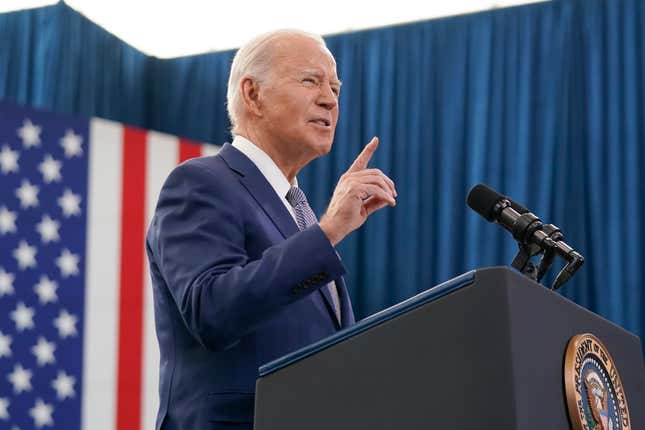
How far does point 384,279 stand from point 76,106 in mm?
2178

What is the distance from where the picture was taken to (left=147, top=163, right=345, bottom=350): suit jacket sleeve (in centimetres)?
113

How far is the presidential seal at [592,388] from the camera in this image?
97 centimetres

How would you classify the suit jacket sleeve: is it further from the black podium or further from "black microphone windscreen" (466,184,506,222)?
"black microphone windscreen" (466,184,506,222)

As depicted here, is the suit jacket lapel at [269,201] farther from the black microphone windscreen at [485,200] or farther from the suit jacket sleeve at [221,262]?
the black microphone windscreen at [485,200]

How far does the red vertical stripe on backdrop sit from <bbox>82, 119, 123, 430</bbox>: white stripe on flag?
0.03 meters

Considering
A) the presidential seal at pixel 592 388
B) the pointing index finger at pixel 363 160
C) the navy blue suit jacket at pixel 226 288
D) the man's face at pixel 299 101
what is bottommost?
the presidential seal at pixel 592 388

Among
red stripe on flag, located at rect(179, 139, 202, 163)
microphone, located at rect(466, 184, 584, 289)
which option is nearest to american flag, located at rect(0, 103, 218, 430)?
red stripe on flag, located at rect(179, 139, 202, 163)

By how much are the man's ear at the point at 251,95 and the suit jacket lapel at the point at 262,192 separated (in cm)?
16

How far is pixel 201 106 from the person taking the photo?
6.10 meters

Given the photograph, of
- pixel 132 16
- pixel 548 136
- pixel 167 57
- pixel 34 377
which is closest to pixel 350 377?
pixel 34 377

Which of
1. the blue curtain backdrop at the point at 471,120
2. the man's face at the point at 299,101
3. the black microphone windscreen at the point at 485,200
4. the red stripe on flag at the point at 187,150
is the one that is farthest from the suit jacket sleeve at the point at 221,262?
the blue curtain backdrop at the point at 471,120

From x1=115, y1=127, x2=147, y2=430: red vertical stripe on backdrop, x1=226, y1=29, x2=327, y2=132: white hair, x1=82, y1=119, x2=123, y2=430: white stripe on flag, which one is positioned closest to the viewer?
x1=226, y1=29, x2=327, y2=132: white hair

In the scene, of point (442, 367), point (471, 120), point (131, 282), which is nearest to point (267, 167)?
point (442, 367)

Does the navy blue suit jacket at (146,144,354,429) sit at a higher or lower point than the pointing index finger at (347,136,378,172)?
lower
